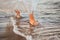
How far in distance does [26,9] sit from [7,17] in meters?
0.21

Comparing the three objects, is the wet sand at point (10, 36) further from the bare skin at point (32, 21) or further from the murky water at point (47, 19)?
the bare skin at point (32, 21)

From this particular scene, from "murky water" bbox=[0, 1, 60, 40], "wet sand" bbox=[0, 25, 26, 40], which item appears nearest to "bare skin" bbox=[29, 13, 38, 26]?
"murky water" bbox=[0, 1, 60, 40]

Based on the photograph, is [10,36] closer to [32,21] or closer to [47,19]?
[32,21]

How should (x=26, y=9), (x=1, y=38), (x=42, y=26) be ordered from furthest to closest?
(x=26, y=9), (x=42, y=26), (x=1, y=38)

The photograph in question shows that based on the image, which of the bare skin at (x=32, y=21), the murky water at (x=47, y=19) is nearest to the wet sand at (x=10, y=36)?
the murky water at (x=47, y=19)

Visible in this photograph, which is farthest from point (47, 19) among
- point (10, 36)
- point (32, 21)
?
point (10, 36)

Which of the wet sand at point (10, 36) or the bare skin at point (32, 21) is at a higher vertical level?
the bare skin at point (32, 21)

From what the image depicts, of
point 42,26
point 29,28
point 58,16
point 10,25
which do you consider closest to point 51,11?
point 58,16

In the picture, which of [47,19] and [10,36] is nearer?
[10,36]

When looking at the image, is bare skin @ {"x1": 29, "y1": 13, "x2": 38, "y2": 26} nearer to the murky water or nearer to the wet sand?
the murky water

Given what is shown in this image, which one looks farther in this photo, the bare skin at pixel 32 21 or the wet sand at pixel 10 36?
the bare skin at pixel 32 21

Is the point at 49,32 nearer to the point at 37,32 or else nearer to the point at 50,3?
the point at 37,32

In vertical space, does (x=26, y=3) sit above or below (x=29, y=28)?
above

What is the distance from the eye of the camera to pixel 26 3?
1.61 meters
